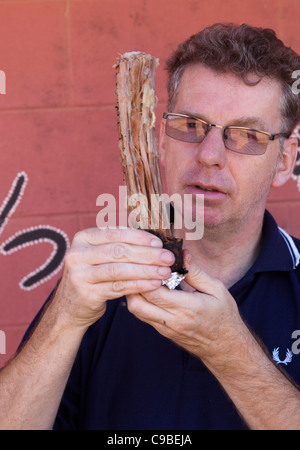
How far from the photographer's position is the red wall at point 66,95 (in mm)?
2449

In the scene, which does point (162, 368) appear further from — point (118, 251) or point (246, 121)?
point (246, 121)

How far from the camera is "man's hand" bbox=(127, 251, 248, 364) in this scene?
1255 mm

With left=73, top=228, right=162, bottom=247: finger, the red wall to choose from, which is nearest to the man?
left=73, top=228, right=162, bottom=247: finger

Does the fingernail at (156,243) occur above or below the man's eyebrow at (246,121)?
below

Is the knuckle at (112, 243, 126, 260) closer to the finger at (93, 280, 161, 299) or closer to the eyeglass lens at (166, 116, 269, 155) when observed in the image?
the finger at (93, 280, 161, 299)

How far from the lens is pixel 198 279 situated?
50.6 inches

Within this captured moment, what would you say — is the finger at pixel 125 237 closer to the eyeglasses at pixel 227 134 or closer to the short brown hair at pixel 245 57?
the eyeglasses at pixel 227 134

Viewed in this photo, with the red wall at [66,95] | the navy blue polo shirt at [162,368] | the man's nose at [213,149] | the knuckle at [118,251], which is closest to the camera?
the knuckle at [118,251]

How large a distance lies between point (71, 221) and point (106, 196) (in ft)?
0.64

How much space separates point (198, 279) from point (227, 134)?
1.92ft

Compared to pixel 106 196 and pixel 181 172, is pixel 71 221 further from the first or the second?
pixel 181 172

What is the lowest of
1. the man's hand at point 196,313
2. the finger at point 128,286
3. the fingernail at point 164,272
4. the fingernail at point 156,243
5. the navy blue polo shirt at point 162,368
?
the navy blue polo shirt at point 162,368

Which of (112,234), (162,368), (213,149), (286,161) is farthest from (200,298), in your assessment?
(286,161)

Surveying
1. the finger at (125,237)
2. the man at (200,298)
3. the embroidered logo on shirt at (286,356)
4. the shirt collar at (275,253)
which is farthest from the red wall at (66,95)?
the finger at (125,237)
